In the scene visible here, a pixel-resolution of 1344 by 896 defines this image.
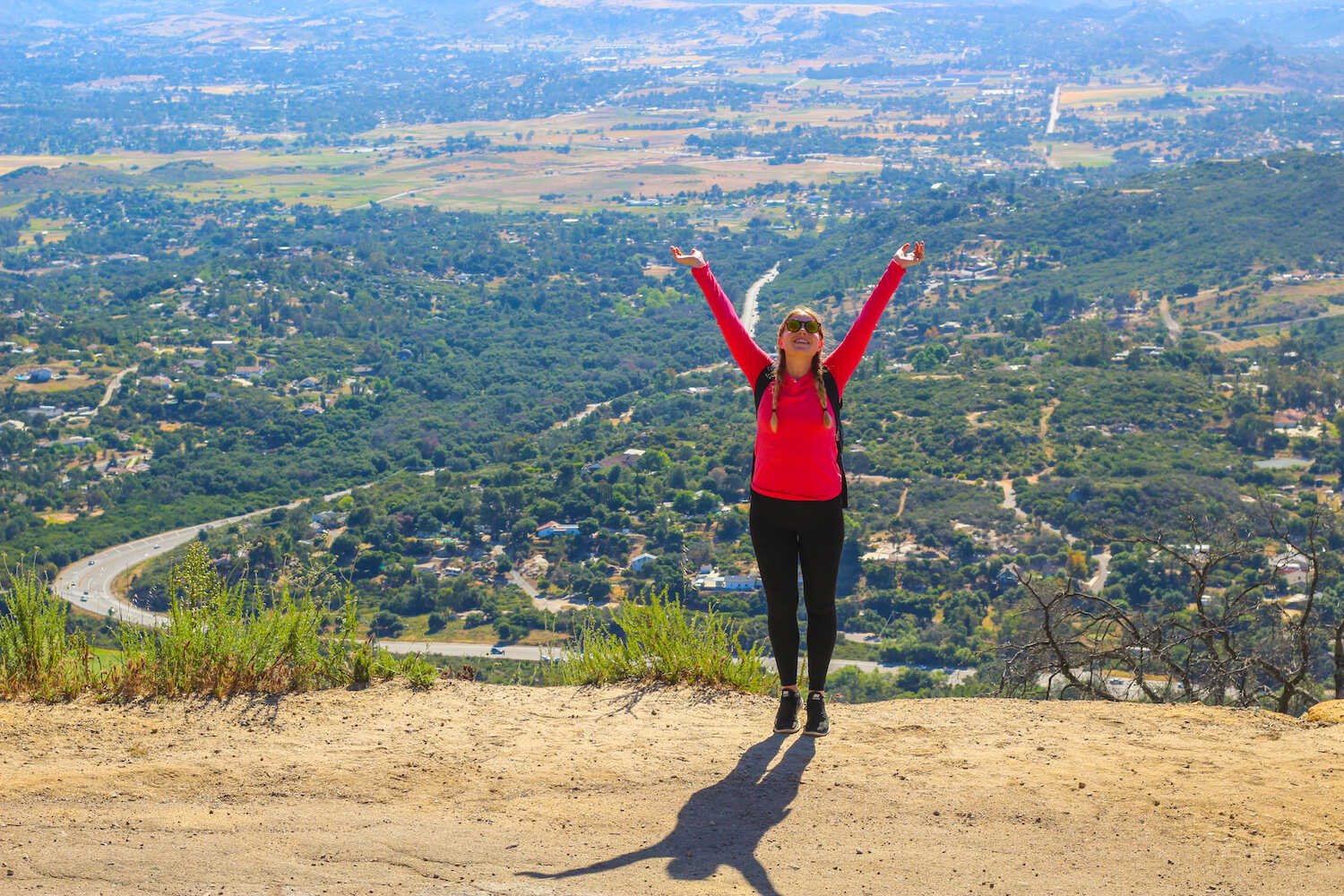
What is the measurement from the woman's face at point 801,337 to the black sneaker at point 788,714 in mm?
1108

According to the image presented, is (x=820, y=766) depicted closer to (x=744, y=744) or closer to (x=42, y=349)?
(x=744, y=744)

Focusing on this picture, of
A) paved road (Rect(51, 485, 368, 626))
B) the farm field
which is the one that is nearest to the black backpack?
paved road (Rect(51, 485, 368, 626))

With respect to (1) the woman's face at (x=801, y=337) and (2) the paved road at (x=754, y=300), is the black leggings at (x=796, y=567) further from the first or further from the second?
(2) the paved road at (x=754, y=300)

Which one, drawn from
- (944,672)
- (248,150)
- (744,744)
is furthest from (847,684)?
(248,150)

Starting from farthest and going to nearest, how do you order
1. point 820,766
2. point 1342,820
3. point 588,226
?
point 588,226
point 820,766
point 1342,820

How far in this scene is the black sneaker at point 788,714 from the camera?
170 inches

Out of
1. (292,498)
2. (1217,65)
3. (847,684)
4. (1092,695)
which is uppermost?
(1217,65)

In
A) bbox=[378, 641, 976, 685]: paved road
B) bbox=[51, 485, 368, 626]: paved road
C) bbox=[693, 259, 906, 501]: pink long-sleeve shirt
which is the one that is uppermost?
bbox=[693, 259, 906, 501]: pink long-sleeve shirt

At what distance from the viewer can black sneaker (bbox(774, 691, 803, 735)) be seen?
4.31 metres

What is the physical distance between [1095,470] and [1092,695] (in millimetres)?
25704

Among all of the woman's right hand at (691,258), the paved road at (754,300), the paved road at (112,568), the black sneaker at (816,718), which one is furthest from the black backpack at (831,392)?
the paved road at (754,300)

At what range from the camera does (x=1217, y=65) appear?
480ft

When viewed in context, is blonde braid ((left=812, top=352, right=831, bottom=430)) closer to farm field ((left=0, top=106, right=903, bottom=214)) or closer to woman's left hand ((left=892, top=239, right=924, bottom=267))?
woman's left hand ((left=892, top=239, right=924, bottom=267))

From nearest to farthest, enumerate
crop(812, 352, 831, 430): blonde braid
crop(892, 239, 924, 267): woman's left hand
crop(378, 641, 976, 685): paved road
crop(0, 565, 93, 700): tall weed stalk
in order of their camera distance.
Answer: crop(812, 352, 831, 430): blonde braid, crop(892, 239, 924, 267): woman's left hand, crop(0, 565, 93, 700): tall weed stalk, crop(378, 641, 976, 685): paved road
